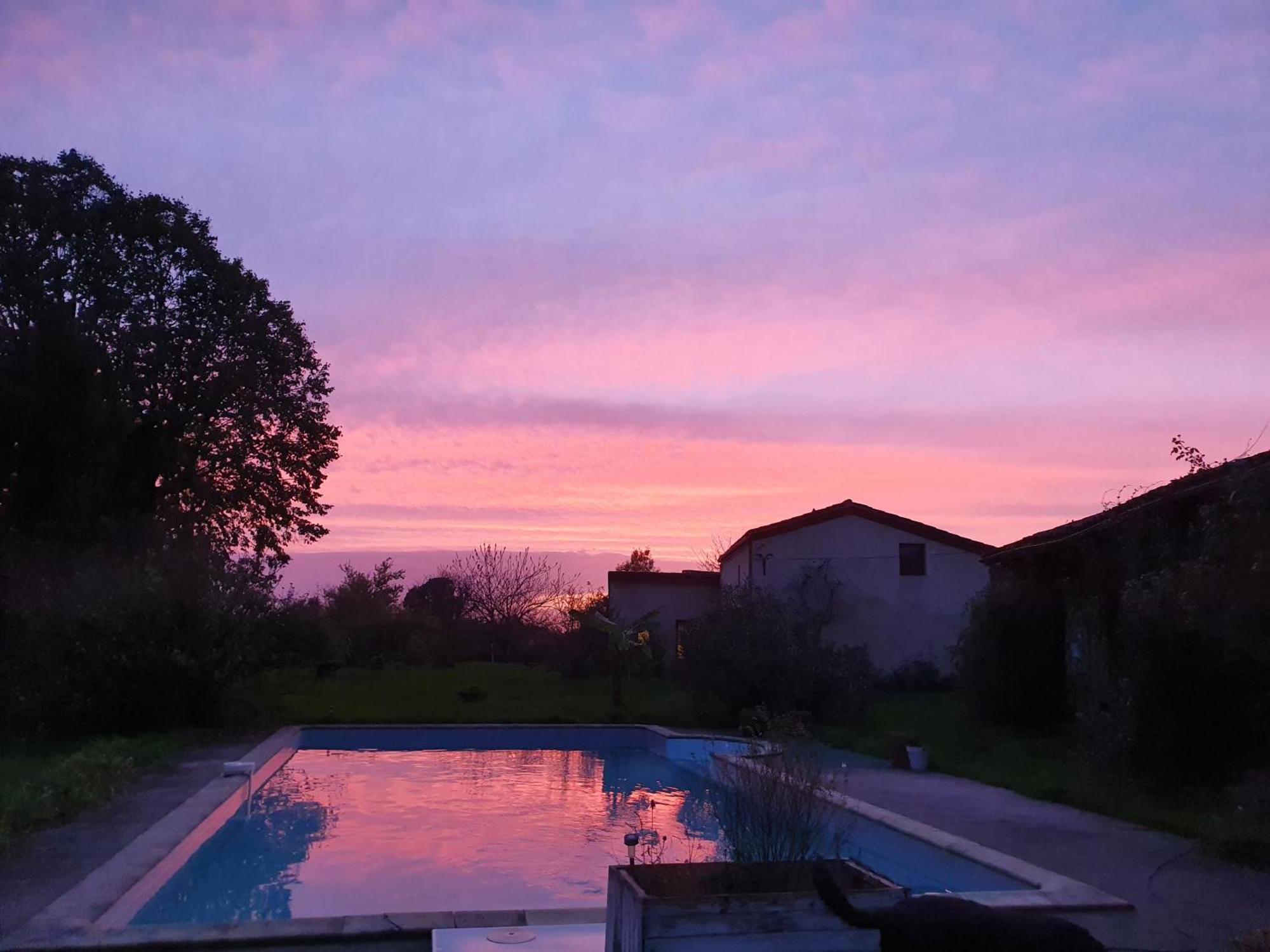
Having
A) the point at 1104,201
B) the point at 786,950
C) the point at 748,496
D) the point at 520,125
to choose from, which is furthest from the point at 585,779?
the point at 748,496

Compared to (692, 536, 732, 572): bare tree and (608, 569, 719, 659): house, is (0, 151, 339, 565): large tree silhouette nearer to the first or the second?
(608, 569, 719, 659): house

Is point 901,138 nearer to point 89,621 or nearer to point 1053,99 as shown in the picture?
point 1053,99

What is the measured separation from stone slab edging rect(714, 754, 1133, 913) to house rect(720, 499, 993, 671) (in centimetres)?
1885

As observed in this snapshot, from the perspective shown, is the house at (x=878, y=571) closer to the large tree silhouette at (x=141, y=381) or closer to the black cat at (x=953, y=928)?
the large tree silhouette at (x=141, y=381)

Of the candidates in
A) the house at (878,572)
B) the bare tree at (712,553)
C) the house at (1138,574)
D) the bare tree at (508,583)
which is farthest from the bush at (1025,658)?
the bare tree at (508,583)

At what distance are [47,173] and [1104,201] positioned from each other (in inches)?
827

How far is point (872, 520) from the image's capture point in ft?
91.7

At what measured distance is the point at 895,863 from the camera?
866cm

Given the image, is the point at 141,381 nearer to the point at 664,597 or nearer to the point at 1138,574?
the point at 664,597

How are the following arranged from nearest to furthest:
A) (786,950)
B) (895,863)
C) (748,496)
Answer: (786,950), (895,863), (748,496)

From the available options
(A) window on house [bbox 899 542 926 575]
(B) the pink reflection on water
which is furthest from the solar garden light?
(A) window on house [bbox 899 542 926 575]

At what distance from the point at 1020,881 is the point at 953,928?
3485 millimetres

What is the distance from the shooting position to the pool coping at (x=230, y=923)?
5.60 meters

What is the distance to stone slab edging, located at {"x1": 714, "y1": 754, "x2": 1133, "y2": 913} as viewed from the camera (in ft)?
20.7
